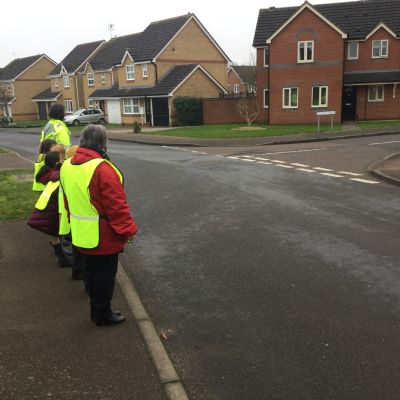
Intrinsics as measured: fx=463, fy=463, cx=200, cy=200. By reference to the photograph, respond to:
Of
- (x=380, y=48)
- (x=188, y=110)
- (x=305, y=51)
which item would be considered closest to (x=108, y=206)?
(x=305, y=51)

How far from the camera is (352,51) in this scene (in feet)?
109

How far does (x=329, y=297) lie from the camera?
16.1ft

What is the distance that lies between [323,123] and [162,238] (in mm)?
26333

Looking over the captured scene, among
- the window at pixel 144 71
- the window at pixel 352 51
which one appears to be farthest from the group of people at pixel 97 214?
the window at pixel 144 71

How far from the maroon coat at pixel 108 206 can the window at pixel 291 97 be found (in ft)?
97.2

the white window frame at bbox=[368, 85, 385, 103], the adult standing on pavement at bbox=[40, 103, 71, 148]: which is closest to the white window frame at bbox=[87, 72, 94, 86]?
the white window frame at bbox=[368, 85, 385, 103]

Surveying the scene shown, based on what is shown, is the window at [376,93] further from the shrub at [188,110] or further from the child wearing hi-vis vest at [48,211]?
the child wearing hi-vis vest at [48,211]

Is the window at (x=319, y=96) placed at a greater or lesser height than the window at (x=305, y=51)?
lesser

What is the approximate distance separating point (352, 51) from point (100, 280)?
33.3 m

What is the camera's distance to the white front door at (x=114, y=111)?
1715 inches

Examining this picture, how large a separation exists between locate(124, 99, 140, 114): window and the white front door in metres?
1.27

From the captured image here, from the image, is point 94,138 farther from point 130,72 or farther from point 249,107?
point 130,72

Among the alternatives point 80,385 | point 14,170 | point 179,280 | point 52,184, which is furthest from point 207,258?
point 14,170

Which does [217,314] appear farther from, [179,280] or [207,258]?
[207,258]
